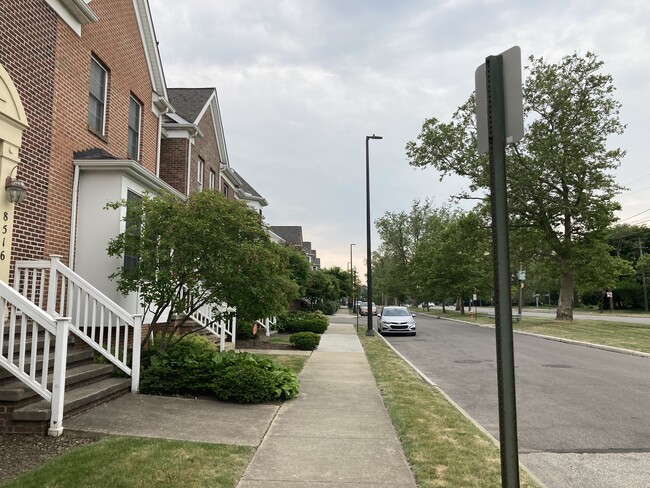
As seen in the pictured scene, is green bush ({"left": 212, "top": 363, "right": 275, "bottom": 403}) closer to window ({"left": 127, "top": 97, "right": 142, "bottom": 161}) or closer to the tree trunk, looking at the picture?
window ({"left": 127, "top": 97, "right": 142, "bottom": 161})

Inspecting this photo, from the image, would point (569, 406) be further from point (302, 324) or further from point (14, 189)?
A: point (302, 324)

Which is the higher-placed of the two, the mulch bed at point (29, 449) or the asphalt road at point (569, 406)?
the mulch bed at point (29, 449)

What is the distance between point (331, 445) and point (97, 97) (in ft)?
28.5

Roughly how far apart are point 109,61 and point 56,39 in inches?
84.1

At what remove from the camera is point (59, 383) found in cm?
541

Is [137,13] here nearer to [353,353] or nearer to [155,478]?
[353,353]

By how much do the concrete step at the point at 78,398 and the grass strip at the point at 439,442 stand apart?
3.84 m

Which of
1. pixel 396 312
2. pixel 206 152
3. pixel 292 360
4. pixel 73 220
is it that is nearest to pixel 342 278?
pixel 396 312

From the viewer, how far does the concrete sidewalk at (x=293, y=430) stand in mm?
4496

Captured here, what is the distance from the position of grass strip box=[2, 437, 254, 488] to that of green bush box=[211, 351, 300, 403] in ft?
7.23

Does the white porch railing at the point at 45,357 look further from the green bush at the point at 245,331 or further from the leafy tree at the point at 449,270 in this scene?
the leafy tree at the point at 449,270

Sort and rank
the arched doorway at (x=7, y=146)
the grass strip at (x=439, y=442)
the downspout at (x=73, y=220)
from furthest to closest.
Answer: the downspout at (x=73, y=220)
the arched doorway at (x=7, y=146)
the grass strip at (x=439, y=442)

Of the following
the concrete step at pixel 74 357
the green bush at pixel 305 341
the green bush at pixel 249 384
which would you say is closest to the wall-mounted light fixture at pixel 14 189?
the concrete step at pixel 74 357

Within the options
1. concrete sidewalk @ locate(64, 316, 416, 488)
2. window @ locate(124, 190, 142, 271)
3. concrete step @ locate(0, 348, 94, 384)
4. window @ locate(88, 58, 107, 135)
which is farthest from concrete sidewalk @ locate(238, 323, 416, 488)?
window @ locate(88, 58, 107, 135)
